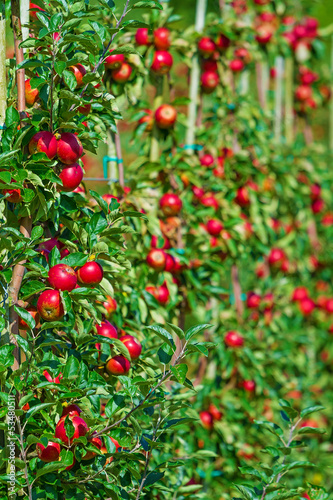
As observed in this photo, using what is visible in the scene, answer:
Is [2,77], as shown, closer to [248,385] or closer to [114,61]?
[114,61]

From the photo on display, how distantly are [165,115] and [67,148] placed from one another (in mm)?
770

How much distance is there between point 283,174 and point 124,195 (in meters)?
1.01

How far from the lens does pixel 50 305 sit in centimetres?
102

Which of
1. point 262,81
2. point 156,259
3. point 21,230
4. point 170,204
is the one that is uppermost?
point 262,81

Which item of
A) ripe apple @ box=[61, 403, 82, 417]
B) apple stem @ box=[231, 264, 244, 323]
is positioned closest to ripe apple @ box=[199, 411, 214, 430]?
apple stem @ box=[231, 264, 244, 323]

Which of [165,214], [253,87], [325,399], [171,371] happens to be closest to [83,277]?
[171,371]

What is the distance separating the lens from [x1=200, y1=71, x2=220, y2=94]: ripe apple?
2.03m

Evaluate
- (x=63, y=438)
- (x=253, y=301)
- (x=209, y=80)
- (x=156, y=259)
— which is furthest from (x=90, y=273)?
(x=253, y=301)

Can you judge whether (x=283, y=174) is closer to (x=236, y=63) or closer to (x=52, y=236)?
(x=236, y=63)

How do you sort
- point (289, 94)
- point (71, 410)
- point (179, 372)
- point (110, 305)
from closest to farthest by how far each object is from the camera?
point (179, 372) < point (71, 410) < point (110, 305) < point (289, 94)

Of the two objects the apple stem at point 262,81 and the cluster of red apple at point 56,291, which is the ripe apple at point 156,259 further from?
the apple stem at point 262,81

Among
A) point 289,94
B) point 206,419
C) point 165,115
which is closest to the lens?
point 165,115

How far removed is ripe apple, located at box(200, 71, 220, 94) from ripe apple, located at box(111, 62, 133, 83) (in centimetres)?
51

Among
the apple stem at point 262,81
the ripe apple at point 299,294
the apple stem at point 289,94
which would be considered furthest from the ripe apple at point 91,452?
the apple stem at point 289,94
